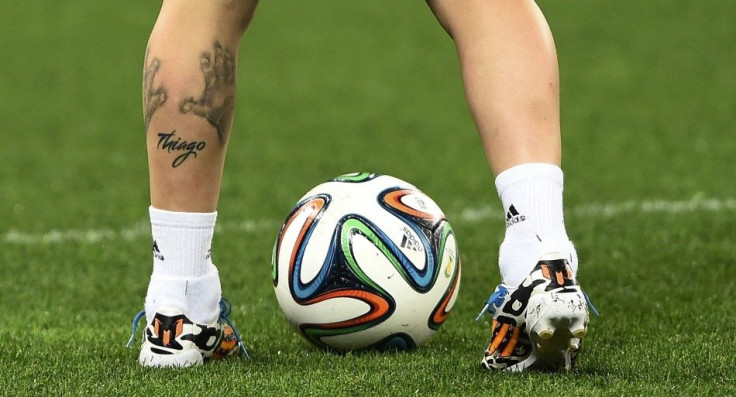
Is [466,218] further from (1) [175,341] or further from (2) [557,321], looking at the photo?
(2) [557,321]

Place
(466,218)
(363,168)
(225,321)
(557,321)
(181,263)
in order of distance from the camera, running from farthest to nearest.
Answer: (363,168) < (466,218) < (225,321) < (181,263) < (557,321)

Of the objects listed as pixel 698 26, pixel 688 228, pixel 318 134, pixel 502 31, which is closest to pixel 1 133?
pixel 318 134

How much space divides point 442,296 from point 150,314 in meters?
0.80

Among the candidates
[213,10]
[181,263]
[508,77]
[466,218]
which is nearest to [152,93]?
[213,10]

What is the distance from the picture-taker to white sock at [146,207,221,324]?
3059mm

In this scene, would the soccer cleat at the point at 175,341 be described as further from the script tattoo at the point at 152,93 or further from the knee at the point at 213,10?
the knee at the point at 213,10

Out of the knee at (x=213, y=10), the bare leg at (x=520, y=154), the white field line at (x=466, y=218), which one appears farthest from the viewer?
the white field line at (x=466, y=218)

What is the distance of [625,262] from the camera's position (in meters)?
4.70

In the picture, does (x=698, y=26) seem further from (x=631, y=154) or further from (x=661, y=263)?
(x=661, y=263)

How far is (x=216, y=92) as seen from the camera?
302cm

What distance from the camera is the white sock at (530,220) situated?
2.68 metres

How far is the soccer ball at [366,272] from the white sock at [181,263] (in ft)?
1.00

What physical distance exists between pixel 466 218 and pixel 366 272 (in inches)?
98.6

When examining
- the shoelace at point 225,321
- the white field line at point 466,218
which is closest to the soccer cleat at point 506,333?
the shoelace at point 225,321
